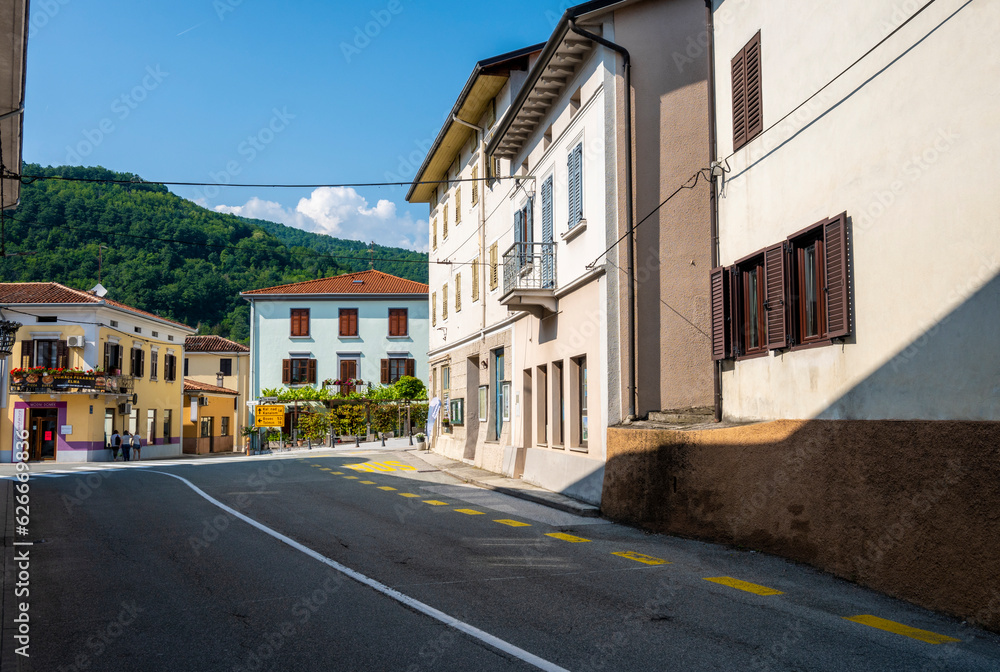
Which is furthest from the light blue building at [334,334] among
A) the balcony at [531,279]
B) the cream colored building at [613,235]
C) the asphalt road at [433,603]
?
the asphalt road at [433,603]

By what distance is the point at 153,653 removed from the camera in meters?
6.05

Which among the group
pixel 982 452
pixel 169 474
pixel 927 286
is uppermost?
pixel 927 286

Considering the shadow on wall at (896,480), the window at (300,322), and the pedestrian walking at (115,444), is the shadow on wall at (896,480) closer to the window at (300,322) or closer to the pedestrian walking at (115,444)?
the pedestrian walking at (115,444)

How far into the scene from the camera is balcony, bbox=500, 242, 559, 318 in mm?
19109

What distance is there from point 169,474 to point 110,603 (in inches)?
772

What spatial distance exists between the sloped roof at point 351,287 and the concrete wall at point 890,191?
163 feet

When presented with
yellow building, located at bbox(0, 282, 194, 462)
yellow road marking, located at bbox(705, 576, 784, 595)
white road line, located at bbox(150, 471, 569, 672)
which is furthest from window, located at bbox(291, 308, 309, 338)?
yellow road marking, located at bbox(705, 576, 784, 595)

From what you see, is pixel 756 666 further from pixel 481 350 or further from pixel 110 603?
pixel 481 350

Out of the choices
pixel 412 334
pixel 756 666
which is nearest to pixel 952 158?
pixel 756 666

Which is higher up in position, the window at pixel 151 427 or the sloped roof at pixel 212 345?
the sloped roof at pixel 212 345

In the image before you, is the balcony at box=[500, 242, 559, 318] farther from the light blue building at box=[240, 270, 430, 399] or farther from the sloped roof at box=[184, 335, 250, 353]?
the sloped roof at box=[184, 335, 250, 353]

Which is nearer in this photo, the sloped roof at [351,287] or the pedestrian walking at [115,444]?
the pedestrian walking at [115,444]

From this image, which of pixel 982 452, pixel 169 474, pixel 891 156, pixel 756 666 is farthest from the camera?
pixel 169 474

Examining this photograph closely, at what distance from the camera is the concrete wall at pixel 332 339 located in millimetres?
58875
